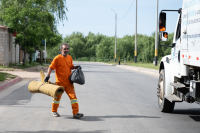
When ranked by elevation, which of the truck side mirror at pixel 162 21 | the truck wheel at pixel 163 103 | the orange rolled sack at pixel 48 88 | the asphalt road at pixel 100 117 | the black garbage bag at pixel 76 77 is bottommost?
the asphalt road at pixel 100 117

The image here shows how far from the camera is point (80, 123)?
19.2 feet

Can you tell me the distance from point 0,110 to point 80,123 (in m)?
2.58

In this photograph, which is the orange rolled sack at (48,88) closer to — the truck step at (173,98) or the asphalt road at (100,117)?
the asphalt road at (100,117)

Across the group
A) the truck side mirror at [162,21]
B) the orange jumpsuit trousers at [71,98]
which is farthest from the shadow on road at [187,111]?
the orange jumpsuit trousers at [71,98]

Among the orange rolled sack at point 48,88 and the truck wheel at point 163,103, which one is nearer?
the orange rolled sack at point 48,88

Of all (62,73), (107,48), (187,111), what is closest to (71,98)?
(62,73)

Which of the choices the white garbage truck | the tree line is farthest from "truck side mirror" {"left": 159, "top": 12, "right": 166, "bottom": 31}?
the tree line

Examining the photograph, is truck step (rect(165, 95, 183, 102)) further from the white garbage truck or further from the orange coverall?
the orange coverall

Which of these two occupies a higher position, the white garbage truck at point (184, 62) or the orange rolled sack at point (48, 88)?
the white garbage truck at point (184, 62)

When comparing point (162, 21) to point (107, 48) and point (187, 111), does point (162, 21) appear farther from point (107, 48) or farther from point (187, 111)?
point (107, 48)

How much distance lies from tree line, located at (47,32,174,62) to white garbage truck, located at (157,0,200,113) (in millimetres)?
50217

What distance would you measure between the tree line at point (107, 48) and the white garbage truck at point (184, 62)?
50217 millimetres

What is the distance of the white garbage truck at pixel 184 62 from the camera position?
16.0ft

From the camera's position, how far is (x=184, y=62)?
214 inches
